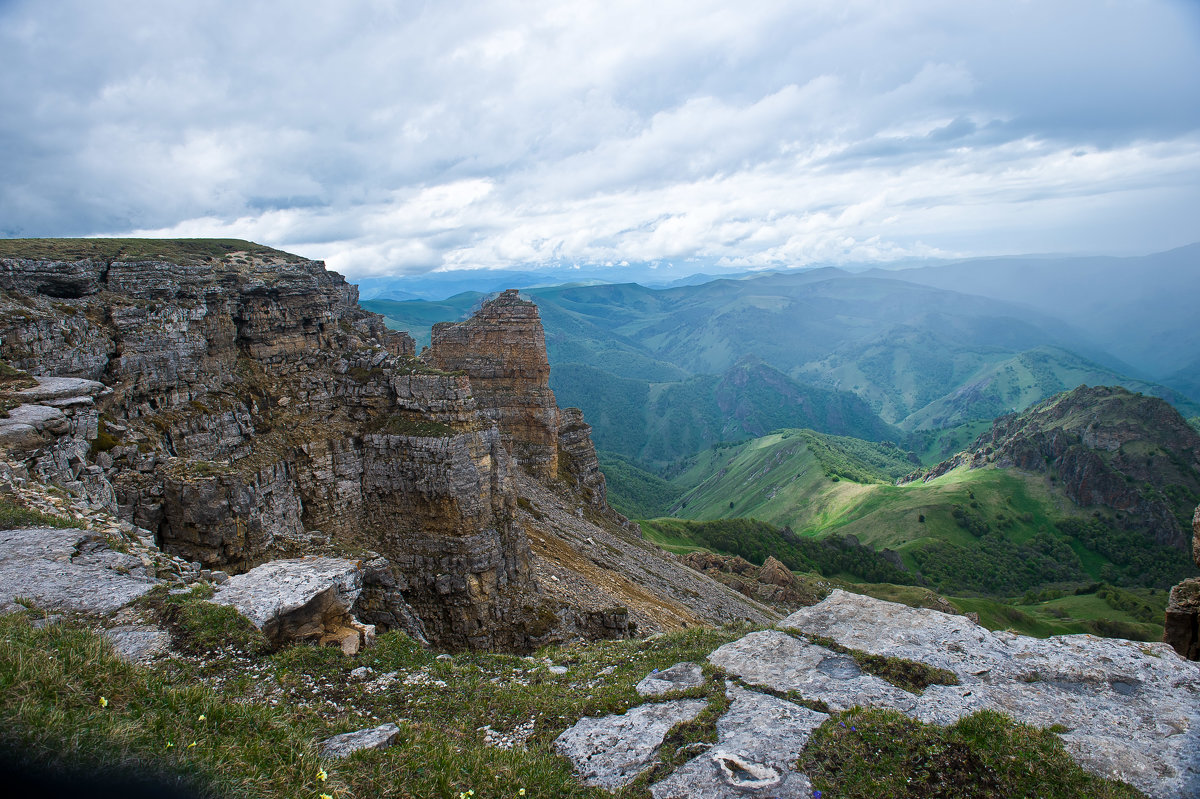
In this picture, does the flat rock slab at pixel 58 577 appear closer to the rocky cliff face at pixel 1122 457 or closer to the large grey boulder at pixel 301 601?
the large grey boulder at pixel 301 601

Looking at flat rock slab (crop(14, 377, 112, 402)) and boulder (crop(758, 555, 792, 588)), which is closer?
flat rock slab (crop(14, 377, 112, 402))

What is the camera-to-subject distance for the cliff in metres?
18.2

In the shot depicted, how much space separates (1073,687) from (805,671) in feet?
18.2

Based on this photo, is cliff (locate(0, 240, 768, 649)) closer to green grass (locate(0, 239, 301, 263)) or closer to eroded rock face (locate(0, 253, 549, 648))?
eroded rock face (locate(0, 253, 549, 648))

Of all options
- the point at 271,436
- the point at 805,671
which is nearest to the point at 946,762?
the point at 805,671

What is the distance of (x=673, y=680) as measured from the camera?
1309 centimetres

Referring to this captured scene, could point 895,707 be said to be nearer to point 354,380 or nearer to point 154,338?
point 354,380

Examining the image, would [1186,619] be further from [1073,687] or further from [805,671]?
[805,671]

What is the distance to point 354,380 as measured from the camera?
82.4 ft

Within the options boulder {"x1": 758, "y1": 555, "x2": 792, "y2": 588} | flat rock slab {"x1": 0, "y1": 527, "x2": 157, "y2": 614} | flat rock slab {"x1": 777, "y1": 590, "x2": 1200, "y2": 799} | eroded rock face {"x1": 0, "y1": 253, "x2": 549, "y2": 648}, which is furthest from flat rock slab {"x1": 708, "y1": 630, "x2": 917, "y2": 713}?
boulder {"x1": 758, "y1": 555, "x2": 792, "y2": 588}

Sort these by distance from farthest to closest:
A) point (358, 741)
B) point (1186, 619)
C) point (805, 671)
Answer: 1. point (1186, 619)
2. point (805, 671)
3. point (358, 741)

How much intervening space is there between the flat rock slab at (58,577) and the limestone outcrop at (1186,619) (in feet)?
85.7

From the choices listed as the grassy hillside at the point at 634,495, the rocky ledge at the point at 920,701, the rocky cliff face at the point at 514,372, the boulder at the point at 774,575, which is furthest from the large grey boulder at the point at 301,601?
the grassy hillside at the point at 634,495

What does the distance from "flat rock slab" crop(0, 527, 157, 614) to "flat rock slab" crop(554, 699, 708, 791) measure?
970 cm
